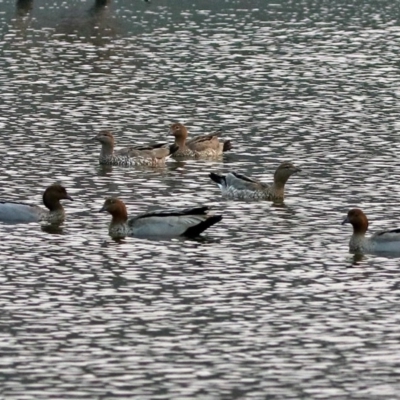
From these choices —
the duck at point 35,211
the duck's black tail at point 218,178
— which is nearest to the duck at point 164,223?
the duck at point 35,211

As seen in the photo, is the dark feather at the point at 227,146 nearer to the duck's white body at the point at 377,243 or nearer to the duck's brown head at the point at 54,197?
the duck's brown head at the point at 54,197

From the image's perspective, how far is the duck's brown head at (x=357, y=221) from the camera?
2317 cm

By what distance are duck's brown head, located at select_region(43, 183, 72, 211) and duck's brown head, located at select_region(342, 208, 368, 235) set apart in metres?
4.83

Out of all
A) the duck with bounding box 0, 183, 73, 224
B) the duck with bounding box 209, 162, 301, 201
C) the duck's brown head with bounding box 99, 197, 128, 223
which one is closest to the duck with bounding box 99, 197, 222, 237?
the duck's brown head with bounding box 99, 197, 128, 223

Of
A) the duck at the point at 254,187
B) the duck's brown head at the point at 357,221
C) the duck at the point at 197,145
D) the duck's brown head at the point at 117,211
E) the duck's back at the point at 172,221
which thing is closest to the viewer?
the duck's brown head at the point at 357,221

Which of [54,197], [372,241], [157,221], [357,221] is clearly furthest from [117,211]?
[372,241]

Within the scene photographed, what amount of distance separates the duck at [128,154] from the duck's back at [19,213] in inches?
255

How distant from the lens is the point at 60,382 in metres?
16.2

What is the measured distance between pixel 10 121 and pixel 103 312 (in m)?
17.7

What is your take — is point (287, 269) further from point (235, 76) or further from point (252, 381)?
point (235, 76)

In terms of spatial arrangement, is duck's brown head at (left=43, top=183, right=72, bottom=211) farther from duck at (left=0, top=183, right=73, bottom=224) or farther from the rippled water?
the rippled water

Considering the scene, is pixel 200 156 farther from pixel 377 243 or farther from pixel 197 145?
pixel 377 243

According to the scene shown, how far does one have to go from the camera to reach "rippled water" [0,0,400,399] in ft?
55.3

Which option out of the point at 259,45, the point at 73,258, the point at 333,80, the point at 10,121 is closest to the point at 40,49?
the point at 259,45
